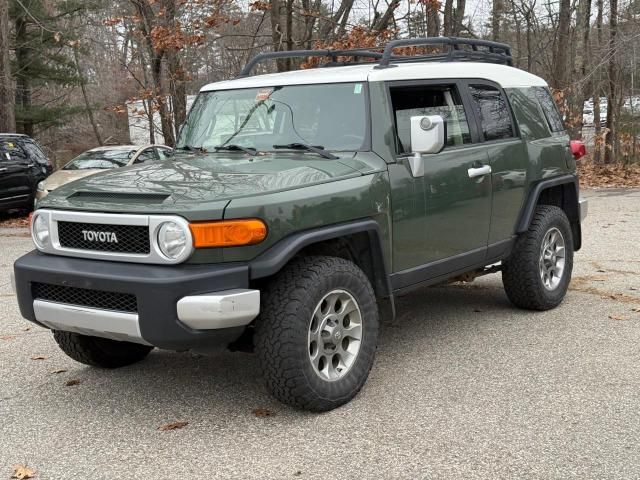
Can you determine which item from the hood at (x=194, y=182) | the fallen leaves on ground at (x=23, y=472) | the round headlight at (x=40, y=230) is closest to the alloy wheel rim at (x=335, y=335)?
the hood at (x=194, y=182)

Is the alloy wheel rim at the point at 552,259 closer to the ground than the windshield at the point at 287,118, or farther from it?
closer to the ground

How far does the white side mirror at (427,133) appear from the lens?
14.8 ft

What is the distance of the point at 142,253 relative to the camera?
3.87m

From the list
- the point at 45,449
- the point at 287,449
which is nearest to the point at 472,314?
the point at 287,449

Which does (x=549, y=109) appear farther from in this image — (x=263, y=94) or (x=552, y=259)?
(x=263, y=94)

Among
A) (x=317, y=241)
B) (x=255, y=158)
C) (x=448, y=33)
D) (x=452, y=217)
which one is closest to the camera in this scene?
(x=317, y=241)

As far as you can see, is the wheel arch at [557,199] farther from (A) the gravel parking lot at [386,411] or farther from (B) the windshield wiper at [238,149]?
(B) the windshield wiper at [238,149]

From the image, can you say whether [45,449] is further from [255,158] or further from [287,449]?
[255,158]

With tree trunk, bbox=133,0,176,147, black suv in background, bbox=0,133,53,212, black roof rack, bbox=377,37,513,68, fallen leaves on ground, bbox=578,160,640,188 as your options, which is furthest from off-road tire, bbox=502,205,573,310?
tree trunk, bbox=133,0,176,147

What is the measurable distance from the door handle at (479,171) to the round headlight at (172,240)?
236cm

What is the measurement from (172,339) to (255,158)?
1447mm

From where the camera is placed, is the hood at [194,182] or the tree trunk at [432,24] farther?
the tree trunk at [432,24]

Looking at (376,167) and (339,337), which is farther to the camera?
(376,167)

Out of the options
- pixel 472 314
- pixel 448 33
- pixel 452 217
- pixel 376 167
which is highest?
pixel 448 33
